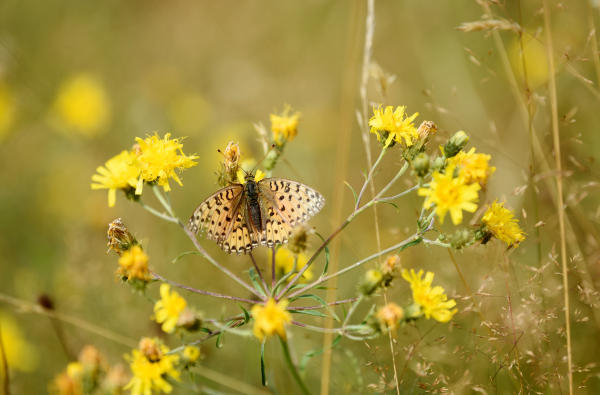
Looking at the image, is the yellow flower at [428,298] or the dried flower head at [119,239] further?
the dried flower head at [119,239]

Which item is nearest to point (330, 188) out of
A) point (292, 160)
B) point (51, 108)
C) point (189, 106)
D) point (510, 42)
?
point (292, 160)

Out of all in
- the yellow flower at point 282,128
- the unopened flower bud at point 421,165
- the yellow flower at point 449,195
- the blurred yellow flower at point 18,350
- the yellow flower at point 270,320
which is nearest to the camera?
the yellow flower at point 270,320

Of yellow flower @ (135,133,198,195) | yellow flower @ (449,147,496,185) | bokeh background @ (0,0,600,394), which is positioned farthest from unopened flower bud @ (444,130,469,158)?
yellow flower @ (135,133,198,195)

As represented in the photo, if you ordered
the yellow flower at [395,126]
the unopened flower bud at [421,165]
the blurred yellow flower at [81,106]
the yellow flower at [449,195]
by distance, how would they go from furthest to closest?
the blurred yellow flower at [81,106], the yellow flower at [395,126], the unopened flower bud at [421,165], the yellow flower at [449,195]

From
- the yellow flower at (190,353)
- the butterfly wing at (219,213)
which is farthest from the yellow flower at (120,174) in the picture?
the yellow flower at (190,353)

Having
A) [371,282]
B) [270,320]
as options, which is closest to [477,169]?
[371,282]

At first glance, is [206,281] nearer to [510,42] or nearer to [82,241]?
[82,241]

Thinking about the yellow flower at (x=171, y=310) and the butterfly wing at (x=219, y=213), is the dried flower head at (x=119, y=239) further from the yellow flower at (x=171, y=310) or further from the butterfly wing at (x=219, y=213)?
Answer: the yellow flower at (x=171, y=310)
